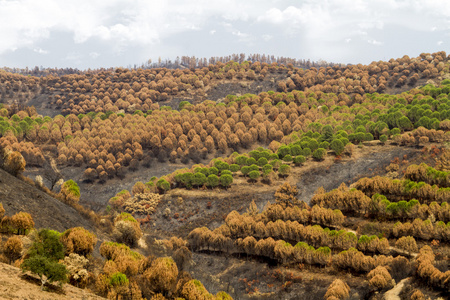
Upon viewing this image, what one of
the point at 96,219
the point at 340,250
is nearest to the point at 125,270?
the point at 96,219

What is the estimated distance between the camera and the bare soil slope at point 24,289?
2147 cm

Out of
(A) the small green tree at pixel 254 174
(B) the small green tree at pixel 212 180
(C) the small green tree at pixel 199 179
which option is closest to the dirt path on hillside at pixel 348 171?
(A) the small green tree at pixel 254 174

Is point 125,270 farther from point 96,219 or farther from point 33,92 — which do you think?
point 33,92

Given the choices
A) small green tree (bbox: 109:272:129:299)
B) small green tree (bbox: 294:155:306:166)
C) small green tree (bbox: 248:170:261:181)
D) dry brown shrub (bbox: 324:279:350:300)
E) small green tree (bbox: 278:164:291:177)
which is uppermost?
small green tree (bbox: 294:155:306:166)

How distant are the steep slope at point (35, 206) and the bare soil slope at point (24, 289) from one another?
670 inches

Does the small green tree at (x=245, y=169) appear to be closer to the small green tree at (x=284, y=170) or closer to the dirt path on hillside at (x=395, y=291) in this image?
the small green tree at (x=284, y=170)

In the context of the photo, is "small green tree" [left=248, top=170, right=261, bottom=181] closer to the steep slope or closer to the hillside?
the hillside

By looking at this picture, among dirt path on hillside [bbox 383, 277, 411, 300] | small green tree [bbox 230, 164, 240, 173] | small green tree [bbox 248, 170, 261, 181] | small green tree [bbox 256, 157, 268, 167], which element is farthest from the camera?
small green tree [bbox 256, 157, 268, 167]

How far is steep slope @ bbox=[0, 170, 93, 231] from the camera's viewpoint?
41.5 m

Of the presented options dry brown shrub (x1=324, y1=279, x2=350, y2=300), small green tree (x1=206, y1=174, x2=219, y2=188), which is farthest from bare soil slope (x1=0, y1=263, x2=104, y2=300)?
small green tree (x1=206, y1=174, x2=219, y2=188)

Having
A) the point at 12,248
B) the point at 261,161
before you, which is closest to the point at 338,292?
the point at 12,248

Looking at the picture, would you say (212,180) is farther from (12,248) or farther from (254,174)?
(12,248)

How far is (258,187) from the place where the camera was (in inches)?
3529

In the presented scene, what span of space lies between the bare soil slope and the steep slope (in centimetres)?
1702
